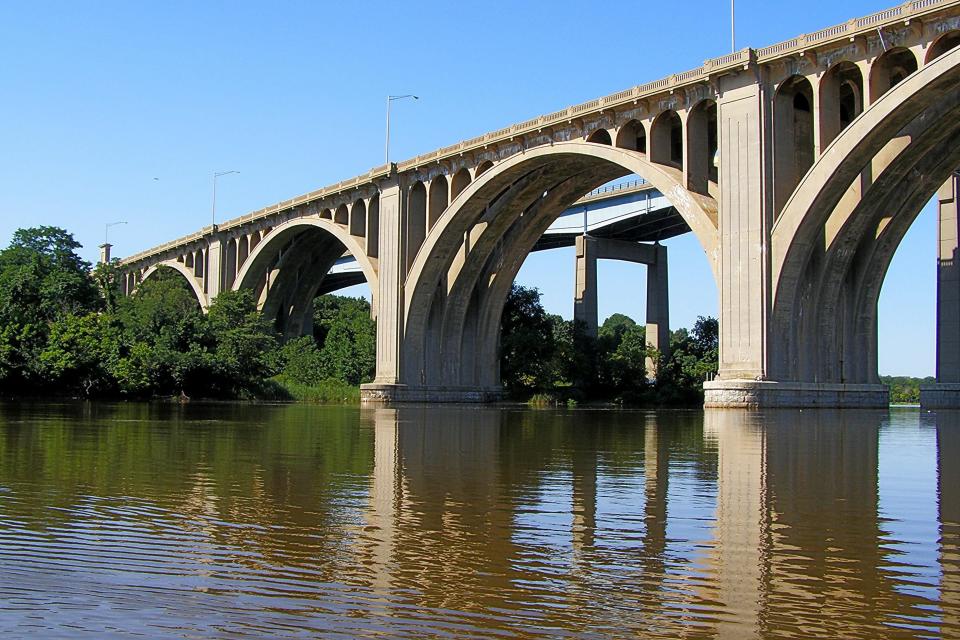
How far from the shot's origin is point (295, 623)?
213 inches

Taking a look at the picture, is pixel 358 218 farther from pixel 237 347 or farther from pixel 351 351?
pixel 237 347

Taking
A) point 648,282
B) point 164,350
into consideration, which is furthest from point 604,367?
point 164,350

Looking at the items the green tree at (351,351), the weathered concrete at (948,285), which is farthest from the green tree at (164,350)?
the weathered concrete at (948,285)

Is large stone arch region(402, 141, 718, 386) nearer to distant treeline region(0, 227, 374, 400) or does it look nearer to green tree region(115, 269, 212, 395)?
distant treeline region(0, 227, 374, 400)

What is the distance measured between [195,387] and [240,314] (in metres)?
7.97

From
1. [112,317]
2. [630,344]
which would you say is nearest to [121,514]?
[112,317]

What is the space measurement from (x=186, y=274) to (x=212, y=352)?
27.2 metres

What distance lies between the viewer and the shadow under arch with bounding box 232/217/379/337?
71812 mm

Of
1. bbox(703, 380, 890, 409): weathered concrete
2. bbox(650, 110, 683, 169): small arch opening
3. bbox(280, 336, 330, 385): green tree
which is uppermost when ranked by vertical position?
bbox(650, 110, 683, 169): small arch opening

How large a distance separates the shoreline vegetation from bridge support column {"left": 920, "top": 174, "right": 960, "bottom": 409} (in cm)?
1099

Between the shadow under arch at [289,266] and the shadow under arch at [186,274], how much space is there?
4.61 m

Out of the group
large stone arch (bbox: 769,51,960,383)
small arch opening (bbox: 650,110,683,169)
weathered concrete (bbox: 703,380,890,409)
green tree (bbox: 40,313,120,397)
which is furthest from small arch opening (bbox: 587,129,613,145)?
green tree (bbox: 40,313,120,397)

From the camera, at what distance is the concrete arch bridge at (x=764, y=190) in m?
33.8

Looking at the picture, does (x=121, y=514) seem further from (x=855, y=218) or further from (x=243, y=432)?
(x=855, y=218)
